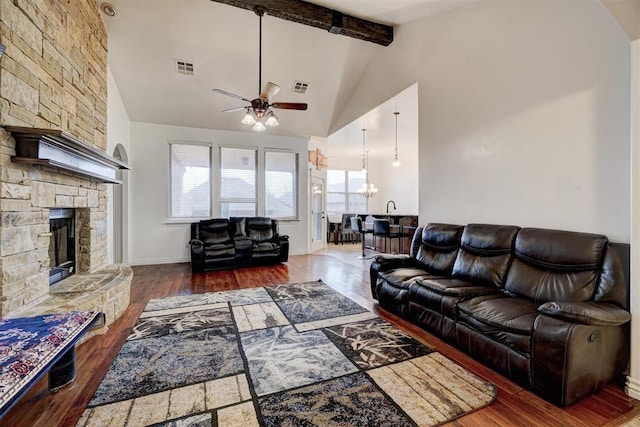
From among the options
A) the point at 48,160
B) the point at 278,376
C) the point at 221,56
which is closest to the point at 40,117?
the point at 48,160

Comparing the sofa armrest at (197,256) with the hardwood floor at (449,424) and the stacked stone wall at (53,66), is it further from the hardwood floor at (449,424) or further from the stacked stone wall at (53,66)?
the stacked stone wall at (53,66)

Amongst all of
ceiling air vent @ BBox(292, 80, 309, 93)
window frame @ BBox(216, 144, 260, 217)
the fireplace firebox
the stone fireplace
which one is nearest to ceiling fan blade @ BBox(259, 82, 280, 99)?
the stone fireplace

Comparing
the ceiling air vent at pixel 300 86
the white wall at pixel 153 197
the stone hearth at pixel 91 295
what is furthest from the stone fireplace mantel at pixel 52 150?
the ceiling air vent at pixel 300 86

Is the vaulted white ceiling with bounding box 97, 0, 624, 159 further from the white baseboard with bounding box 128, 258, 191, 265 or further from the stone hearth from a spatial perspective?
the stone hearth

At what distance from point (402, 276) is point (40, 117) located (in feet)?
12.1

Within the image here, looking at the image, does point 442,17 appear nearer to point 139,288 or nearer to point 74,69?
point 74,69

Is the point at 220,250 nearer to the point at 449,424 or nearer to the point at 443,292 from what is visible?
the point at 443,292

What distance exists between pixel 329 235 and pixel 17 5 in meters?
8.30

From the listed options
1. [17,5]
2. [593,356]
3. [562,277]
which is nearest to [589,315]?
[593,356]

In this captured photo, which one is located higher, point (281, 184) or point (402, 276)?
point (281, 184)

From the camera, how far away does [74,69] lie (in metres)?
3.07

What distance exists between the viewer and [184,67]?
495 cm

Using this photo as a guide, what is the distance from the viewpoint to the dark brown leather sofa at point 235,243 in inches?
207

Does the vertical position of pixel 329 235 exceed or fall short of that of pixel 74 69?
it falls short
